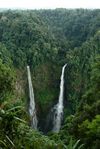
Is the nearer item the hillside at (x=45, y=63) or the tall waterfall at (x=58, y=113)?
the hillside at (x=45, y=63)

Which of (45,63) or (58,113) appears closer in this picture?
(58,113)

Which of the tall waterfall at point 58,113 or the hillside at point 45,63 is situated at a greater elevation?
the hillside at point 45,63

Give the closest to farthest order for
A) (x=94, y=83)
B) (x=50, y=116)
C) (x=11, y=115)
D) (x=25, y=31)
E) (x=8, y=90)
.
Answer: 1. (x=11, y=115)
2. (x=8, y=90)
3. (x=94, y=83)
4. (x=50, y=116)
5. (x=25, y=31)

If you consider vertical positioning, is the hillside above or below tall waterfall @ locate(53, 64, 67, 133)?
above

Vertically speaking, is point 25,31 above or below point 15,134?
below

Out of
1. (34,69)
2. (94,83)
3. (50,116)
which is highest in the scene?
(94,83)

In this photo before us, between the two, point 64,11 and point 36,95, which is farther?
point 64,11

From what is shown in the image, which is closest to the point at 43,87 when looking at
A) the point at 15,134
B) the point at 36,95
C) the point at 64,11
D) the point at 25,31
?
the point at 36,95

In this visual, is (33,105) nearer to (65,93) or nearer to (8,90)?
(65,93)

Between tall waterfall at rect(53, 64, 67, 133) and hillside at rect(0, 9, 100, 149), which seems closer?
hillside at rect(0, 9, 100, 149)

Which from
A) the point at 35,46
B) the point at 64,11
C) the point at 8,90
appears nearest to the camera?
the point at 8,90

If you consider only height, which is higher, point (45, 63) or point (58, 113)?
point (45, 63)
